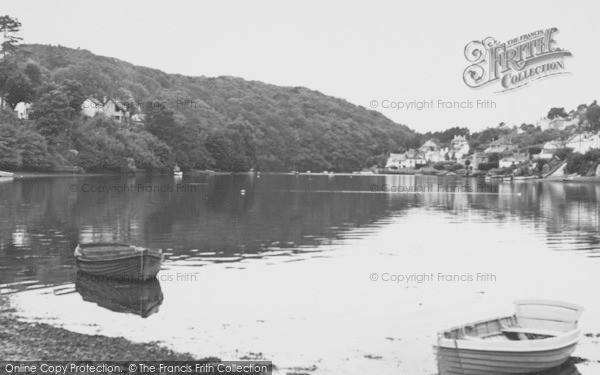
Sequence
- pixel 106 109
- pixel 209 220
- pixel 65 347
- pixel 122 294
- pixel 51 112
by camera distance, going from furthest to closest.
Result: pixel 106 109 < pixel 51 112 < pixel 209 220 < pixel 122 294 < pixel 65 347

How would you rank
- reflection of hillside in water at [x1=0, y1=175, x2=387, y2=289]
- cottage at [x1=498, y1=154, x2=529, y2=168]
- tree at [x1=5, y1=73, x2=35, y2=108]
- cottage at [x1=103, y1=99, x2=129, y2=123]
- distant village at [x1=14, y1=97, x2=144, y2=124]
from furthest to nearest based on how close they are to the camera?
cottage at [x1=498, y1=154, x2=529, y2=168]
cottage at [x1=103, y1=99, x2=129, y2=123]
distant village at [x1=14, y1=97, x2=144, y2=124]
tree at [x1=5, y1=73, x2=35, y2=108]
reflection of hillside in water at [x1=0, y1=175, x2=387, y2=289]

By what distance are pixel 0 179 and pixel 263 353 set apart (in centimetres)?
9271

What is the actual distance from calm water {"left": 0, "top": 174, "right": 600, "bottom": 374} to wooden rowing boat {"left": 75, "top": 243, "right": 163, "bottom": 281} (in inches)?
25.1

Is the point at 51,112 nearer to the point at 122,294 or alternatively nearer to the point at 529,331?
the point at 122,294

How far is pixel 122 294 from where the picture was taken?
83.8 feet

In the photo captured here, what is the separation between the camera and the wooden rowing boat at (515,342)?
15.2 meters

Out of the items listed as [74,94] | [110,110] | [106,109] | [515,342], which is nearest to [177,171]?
[110,110]

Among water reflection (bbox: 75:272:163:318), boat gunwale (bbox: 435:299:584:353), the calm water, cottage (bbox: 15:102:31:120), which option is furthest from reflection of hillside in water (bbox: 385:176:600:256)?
cottage (bbox: 15:102:31:120)

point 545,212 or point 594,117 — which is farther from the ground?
point 594,117

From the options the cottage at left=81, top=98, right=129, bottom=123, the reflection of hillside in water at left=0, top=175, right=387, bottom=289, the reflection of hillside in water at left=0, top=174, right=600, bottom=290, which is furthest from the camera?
the cottage at left=81, top=98, right=129, bottom=123

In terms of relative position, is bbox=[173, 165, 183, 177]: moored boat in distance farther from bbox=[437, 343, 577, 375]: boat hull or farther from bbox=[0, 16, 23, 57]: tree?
bbox=[437, 343, 577, 375]: boat hull

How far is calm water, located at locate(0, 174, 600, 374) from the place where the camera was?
64.3 feet

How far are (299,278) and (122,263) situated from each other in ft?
24.4

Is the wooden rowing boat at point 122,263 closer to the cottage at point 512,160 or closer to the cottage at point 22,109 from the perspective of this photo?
the cottage at point 22,109
